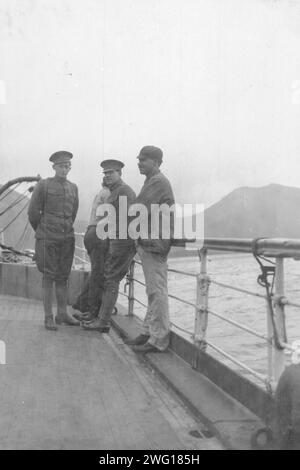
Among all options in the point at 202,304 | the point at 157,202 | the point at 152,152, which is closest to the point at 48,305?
the point at 157,202

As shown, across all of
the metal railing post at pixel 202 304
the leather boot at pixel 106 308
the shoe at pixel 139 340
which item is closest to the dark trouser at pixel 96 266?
the leather boot at pixel 106 308

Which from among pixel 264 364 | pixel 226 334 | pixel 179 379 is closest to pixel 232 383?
pixel 179 379

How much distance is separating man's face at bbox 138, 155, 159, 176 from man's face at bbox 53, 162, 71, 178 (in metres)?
1.60

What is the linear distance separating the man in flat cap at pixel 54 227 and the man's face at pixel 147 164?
1.57 m

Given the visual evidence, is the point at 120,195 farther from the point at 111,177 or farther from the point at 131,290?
the point at 131,290

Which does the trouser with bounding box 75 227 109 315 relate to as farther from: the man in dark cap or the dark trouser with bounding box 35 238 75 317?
the man in dark cap

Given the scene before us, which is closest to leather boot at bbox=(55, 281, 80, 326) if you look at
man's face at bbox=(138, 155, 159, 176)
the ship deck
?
the ship deck

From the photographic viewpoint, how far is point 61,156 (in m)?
6.33

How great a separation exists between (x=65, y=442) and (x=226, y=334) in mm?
22063

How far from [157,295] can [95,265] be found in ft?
6.45

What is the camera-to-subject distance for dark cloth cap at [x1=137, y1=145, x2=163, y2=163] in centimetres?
497

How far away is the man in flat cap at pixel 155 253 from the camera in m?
4.85

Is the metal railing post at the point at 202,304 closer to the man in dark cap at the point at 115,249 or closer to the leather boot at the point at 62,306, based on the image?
the man in dark cap at the point at 115,249
